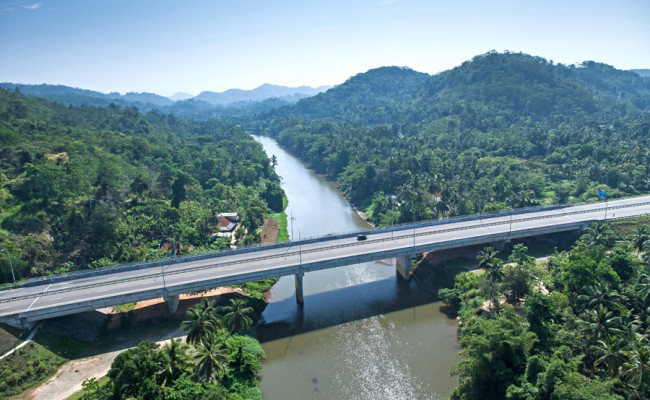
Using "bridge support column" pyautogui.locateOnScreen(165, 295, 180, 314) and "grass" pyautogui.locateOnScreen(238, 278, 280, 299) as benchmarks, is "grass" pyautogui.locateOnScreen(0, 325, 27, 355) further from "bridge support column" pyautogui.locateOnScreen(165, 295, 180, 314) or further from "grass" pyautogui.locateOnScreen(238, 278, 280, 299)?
"grass" pyautogui.locateOnScreen(238, 278, 280, 299)

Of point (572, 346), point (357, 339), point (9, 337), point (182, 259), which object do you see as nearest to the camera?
point (572, 346)

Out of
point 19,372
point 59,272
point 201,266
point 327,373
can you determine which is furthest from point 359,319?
point 59,272

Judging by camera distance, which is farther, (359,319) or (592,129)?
(592,129)

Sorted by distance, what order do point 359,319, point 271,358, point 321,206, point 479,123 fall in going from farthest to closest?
point 479,123
point 321,206
point 359,319
point 271,358

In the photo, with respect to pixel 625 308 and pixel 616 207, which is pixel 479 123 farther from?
pixel 625 308

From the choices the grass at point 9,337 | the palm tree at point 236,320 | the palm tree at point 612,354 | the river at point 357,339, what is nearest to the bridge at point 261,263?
the grass at point 9,337

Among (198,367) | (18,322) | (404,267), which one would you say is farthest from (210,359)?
(404,267)

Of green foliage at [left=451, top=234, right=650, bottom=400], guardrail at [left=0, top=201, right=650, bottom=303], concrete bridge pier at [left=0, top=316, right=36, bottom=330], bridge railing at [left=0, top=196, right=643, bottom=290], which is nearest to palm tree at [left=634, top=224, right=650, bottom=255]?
green foliage at [left=451, top=234, right=650, bottom=400]

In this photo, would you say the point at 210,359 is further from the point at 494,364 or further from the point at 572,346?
the point at 572,346
